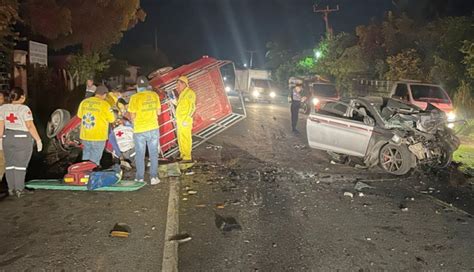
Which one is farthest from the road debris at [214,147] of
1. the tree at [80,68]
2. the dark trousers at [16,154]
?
the tree at [80,68]

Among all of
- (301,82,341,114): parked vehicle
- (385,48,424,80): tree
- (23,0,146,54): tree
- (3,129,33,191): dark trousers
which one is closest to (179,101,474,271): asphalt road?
(3,129,33,191): dark trousers

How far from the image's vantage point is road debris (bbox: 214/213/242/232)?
5.48 metres

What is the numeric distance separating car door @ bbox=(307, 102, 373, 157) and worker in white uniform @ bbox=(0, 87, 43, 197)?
19.5 ft

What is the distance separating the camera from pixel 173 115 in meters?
9.45

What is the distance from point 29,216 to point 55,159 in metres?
4.32

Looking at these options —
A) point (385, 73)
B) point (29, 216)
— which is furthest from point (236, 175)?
point (385, 73)

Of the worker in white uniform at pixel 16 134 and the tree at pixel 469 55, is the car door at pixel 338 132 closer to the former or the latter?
the worker in white uniform at pixel 16 134

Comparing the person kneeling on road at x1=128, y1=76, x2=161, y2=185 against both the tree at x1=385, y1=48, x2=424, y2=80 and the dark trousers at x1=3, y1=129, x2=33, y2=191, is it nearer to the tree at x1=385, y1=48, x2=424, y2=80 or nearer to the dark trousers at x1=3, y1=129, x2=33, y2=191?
the dark trousers at x1=3, y1=129, x2=33, y2=191

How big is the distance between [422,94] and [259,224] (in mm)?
12251

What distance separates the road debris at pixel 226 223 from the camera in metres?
5.48

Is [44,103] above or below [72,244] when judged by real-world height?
above

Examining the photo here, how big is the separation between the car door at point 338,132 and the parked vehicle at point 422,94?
6385 mm

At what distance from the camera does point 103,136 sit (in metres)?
7.40

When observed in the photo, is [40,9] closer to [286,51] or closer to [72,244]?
[72,244]
